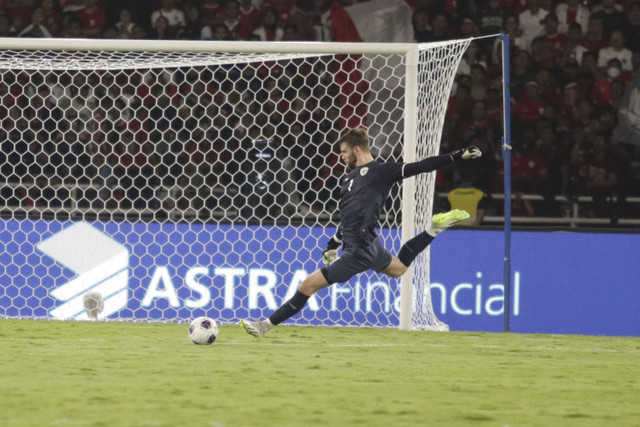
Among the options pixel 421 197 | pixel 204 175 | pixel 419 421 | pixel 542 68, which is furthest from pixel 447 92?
pixel 419 421

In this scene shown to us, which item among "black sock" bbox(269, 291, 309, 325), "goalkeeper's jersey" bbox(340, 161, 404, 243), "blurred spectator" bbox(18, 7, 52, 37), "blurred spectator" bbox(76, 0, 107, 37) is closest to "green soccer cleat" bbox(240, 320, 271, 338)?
"black sock" bbox(269, 291, 309, 325)

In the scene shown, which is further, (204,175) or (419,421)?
(204,175)

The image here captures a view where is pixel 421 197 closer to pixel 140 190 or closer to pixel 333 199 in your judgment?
pixel 333 199

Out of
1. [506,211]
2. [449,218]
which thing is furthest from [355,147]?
[506,211]

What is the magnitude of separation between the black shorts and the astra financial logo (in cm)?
230

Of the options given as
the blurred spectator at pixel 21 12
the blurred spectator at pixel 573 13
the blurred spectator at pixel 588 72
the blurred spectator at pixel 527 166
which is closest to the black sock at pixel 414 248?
the blurred spectator at pixel 527 166

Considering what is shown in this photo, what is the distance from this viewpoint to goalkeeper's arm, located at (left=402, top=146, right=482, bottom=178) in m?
6.88

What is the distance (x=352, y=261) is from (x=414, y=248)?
2.01 feet

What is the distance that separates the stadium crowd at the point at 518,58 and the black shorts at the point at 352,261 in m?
3.03

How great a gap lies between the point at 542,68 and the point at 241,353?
642cm

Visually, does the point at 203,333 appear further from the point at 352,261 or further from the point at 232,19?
the point at 232,19

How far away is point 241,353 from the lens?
6.57m

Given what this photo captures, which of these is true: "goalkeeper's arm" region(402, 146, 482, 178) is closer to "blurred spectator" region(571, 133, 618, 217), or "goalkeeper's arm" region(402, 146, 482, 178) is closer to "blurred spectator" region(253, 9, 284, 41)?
"blurred spectator" region(571, 133, 618, 217)

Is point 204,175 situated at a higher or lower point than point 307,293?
higher
